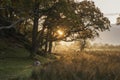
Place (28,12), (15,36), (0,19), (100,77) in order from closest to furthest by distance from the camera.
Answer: (100,77) → (28,12) → (0,19) → (15,36)

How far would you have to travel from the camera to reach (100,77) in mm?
14594

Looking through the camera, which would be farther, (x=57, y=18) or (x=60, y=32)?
(x=60, y=32)

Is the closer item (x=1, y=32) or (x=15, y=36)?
(x=1, y=32)

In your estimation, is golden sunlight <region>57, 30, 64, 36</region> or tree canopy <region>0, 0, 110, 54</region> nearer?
tree canopy <region>0, 0, 110, 54</region>

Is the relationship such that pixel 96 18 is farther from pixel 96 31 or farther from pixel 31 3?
pixel 31 3

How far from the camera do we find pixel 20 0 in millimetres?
24156

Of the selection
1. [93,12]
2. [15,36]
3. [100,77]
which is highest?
[93,12]

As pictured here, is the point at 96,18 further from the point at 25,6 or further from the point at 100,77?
the point at 100,77

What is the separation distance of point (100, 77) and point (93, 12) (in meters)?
20.4

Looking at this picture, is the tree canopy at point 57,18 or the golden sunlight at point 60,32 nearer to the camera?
the tree canopy at point 57,18

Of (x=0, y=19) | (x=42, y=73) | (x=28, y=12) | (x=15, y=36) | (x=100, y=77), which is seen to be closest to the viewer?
(x=100, y=77)

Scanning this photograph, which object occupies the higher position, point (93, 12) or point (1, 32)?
point (93, 12)

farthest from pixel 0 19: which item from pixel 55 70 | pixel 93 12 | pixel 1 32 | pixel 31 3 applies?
pixel 55 70

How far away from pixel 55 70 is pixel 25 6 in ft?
32.4
